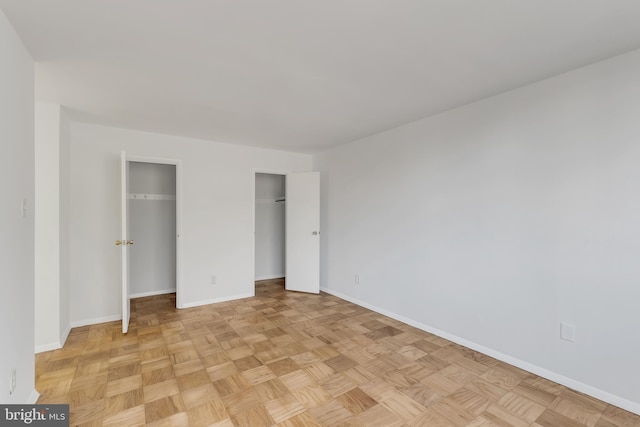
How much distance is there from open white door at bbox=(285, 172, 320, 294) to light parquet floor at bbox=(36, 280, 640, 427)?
132cm

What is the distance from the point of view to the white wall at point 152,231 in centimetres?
439

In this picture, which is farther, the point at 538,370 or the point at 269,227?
the point at 269,227

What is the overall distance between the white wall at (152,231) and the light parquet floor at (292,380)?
3.99 ft

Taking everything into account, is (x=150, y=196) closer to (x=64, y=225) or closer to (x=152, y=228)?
(x=152, y=228)

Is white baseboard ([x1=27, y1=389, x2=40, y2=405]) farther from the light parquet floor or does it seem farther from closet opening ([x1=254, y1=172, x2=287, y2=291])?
closet opening ([x1=254, y1=172, x2=287, y2=291])

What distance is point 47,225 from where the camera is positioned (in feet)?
8.96

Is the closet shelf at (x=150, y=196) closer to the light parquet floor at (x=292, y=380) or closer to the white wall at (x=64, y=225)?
the white wall at (x=64, y=225)

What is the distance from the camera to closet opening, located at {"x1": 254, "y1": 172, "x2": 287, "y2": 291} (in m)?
5.44

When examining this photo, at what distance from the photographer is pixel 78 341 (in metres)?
2.91

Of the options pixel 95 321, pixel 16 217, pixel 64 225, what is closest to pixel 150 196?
pixel 64 225

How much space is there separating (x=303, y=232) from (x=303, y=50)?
10.4 feet

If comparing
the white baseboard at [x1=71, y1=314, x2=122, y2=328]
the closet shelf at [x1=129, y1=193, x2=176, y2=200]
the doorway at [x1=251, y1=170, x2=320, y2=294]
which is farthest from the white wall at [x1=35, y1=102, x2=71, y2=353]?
the doorway at [x1=251, y1=170, x2=320, y2=294]

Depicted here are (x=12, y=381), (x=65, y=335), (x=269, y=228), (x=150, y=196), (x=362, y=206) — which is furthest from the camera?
(x=269, y=228)

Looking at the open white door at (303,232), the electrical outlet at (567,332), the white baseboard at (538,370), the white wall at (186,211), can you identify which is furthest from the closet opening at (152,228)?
the electrical outlet at (567,332)
